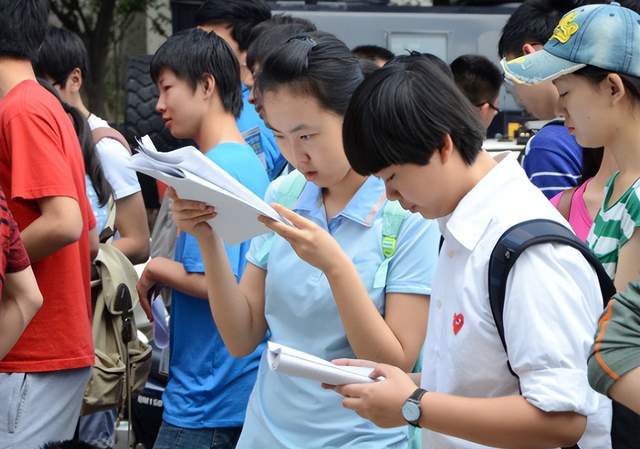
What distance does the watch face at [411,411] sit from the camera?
6.77ft

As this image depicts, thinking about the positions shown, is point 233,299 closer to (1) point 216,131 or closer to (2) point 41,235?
(2) point 41,235

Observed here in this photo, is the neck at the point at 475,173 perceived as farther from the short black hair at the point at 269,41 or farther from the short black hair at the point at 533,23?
the short black hair at the point at 533,23

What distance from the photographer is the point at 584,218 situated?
315cm

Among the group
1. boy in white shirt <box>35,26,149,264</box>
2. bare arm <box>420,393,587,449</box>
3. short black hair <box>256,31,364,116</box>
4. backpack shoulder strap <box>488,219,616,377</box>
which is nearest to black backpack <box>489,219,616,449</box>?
backpack shoulder strap <box>488,219,616,377</box>

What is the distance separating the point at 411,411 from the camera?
6.78 feet

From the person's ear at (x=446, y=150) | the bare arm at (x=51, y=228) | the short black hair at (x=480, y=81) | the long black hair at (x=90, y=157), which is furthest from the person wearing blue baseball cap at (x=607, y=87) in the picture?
the short black hair at (x=480, y=81)

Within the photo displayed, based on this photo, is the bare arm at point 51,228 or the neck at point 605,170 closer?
the neck at point 605,170

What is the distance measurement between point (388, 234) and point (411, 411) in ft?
2.41

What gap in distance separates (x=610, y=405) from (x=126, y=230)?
119 inches

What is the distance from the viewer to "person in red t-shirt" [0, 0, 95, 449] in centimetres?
331

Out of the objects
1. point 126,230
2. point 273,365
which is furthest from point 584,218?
point 126,230

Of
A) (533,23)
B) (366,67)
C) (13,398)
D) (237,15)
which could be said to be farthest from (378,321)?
(237,15)

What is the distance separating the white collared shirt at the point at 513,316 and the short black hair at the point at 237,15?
9.71ft

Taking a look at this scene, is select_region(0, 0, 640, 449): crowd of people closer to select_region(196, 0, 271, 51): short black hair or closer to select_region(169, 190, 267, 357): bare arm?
select_region(169, 190, 267, 357): bare arm
